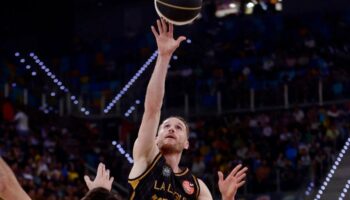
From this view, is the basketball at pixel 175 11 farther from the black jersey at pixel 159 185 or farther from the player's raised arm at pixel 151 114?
the black jersey at pixel 159 185

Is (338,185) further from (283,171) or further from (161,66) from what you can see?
(161,66)

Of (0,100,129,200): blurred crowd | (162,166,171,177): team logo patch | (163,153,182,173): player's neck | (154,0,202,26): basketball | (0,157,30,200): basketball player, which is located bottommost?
(0,100,129,200): blurred crowd

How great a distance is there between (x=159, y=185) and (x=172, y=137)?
385 mm

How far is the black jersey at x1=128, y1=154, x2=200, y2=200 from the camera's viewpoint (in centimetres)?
517

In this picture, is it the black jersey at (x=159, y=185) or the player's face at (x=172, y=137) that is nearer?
the black jersey at (x=159, y=185)

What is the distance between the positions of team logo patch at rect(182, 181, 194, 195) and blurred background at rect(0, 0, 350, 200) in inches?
295

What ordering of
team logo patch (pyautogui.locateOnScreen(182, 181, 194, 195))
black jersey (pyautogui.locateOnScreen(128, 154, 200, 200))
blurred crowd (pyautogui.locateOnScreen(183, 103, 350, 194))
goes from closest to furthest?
black jersey (pyautogui.locateOnScreen(128, 154, 200, 200)) → team logo patch (pyautogui.locateOnScreen(182, 181, 194, 195)) → blurred crowd (pyautogui.locateOnScreen(183, 103, 350, 194))

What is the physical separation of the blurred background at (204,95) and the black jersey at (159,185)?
756cm

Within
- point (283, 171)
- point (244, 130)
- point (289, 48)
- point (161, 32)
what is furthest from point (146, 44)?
point (161, 32)

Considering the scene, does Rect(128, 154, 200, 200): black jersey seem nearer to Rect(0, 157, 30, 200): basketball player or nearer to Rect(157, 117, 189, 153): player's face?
Rect(157, 117, 189, 153): player's face

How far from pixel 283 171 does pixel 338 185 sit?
0.89 meters

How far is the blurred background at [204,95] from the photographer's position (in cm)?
1395

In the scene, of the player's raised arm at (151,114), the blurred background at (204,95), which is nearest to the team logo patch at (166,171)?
the player's raised arm at (151,114)

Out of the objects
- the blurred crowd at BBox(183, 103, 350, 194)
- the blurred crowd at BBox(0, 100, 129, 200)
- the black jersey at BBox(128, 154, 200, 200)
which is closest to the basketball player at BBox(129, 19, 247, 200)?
the black jersey at BBox(128, 154, 200, 200)
